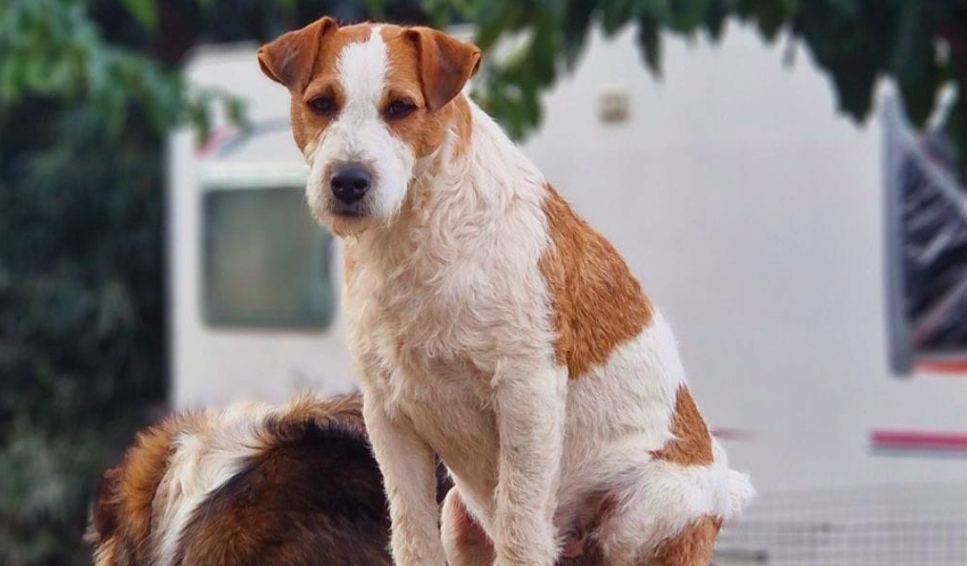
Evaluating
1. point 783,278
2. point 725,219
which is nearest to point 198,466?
point 783,278

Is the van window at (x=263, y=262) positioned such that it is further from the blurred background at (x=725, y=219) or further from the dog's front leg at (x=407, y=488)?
the dog's front leg at (x=407, y=488)

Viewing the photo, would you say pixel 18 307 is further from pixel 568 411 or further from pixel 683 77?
pixel 568 411

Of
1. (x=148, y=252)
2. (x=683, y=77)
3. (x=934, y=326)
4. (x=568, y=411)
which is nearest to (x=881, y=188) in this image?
(x=934, y=326)

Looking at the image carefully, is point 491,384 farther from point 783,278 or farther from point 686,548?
point 783,278

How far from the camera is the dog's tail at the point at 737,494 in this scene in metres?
2.78

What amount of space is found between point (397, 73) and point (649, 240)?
20.5 feet

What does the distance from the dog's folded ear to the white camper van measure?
445cm

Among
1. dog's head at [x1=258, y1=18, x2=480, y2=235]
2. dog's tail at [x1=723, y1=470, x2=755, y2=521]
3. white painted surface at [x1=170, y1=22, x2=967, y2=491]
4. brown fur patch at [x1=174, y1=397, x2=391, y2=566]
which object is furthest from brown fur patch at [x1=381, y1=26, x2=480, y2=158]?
white painted surface at [x1=170, y1=22, x2=967, y2=491]

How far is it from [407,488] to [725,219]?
5835 mm

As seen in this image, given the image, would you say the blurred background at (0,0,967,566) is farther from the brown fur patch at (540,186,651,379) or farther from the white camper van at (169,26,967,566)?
the brown fur patch at (540,186,651,379)

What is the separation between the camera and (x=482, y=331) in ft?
8.23

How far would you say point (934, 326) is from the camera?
7621 millimetres

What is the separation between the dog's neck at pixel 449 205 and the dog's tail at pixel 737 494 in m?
0.57

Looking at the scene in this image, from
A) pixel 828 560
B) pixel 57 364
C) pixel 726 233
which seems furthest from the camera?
pixel 57 364
